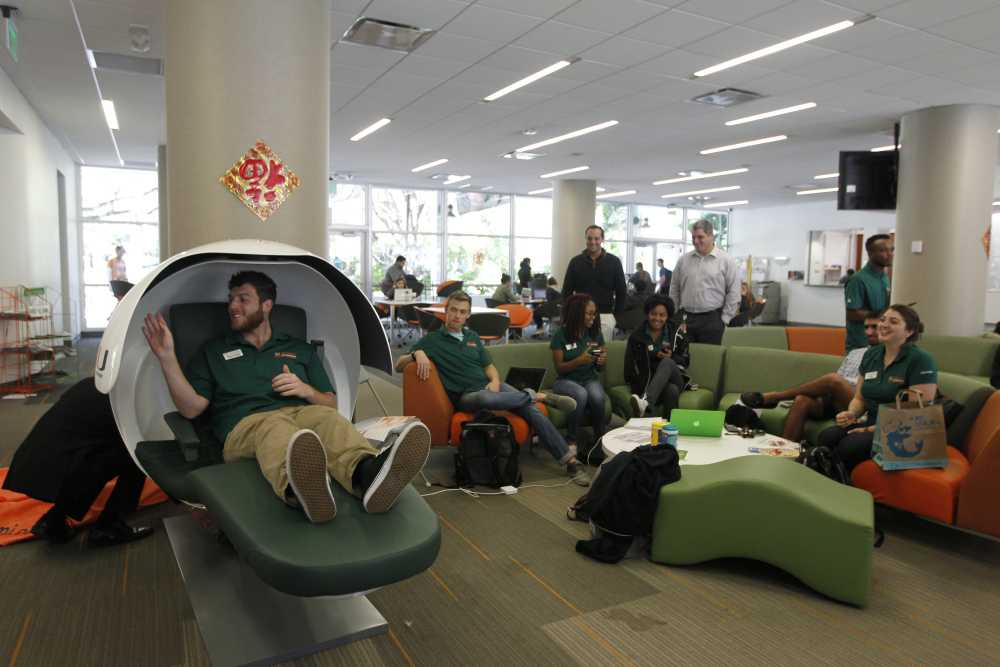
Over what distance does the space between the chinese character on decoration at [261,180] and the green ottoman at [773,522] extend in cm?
262

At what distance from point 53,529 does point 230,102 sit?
2.38 metres

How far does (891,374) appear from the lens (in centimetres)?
390

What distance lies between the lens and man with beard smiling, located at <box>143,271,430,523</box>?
2.29 meters

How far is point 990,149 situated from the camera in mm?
7840

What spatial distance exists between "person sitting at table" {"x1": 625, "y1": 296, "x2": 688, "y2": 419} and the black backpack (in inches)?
53.7

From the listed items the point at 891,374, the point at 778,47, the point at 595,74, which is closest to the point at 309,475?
the point at 891,374

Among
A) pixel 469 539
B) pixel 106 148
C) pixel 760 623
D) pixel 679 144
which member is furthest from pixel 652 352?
pixel 106 148

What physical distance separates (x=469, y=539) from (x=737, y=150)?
9349mm

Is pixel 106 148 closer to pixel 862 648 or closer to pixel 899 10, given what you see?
pixel 899 10

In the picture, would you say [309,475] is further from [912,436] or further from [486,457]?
[912,436]

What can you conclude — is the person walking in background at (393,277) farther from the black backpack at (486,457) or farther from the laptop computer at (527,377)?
the black backpack at (486,457)

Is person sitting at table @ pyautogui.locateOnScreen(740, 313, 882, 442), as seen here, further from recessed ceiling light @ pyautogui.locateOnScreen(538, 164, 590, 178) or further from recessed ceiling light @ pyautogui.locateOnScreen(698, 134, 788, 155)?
recessed ceiling light @ pyautogui.locateOnScreen(538, 164, 590, 178)

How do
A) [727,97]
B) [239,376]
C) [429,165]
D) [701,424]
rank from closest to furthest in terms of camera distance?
[239,376], [701,424], [727,97], [429,165]

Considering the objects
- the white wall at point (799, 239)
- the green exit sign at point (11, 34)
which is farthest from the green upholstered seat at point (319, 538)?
the white wall at point (799, 239)
